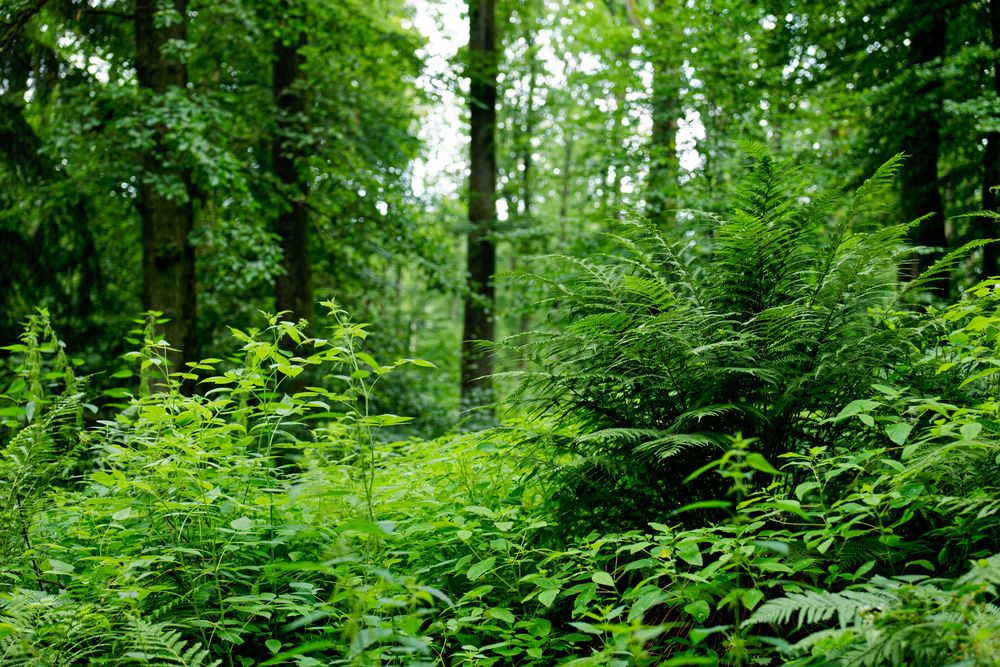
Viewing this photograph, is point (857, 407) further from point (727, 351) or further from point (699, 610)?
point (699, 610)

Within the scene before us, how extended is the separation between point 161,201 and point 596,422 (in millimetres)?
6869

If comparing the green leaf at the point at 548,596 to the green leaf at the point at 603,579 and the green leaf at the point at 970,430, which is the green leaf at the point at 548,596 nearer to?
the green leaf at the point at 603,579

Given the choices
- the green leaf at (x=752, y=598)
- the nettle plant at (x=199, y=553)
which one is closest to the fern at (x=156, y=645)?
the nettle plant at (x=199, y=553)

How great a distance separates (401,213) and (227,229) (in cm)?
325

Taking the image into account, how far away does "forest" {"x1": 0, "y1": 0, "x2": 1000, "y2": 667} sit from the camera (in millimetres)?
2408

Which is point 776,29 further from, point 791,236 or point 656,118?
point 791,236

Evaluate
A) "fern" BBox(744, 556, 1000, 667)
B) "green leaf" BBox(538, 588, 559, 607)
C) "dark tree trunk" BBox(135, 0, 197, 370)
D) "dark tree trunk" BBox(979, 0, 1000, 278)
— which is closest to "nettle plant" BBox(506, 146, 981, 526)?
"green leaf" BBox(538, 588, 559, 607)

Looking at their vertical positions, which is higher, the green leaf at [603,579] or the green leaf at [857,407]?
the green leaf at [857,407]

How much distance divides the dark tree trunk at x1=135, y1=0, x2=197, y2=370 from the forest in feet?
0.14

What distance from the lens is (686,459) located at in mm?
3049

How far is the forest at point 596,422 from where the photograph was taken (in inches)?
94.8

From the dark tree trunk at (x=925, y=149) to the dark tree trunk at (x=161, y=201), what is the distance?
29.3 feet

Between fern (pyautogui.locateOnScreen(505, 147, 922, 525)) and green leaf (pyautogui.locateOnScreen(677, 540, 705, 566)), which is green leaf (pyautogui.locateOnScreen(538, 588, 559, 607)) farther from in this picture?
fern (pyautogui.locateOnScreen(505, 147, 922, 525))

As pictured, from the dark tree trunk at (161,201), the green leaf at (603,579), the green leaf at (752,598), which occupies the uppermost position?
the dark tree trunk at (161,201)
